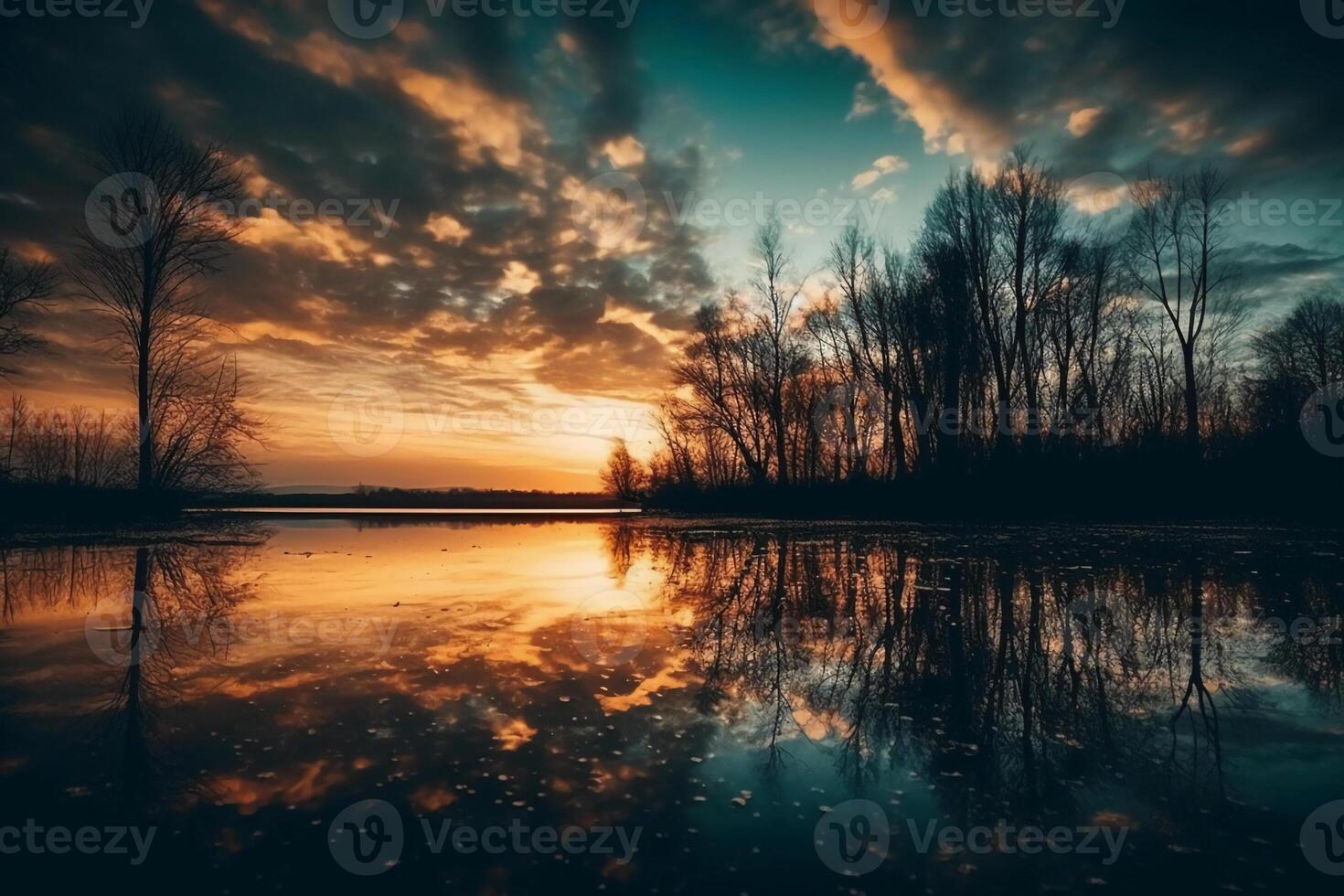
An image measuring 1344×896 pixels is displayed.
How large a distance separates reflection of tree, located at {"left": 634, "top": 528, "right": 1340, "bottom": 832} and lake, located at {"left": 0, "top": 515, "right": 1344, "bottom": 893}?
0.14ft

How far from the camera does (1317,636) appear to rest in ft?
24.6

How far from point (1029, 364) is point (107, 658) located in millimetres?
39110

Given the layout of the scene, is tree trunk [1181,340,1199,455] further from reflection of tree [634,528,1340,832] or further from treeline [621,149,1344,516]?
reflection of tree [634,528,1340,832]

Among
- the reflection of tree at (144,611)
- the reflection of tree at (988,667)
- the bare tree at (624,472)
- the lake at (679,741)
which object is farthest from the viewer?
the bare tree at (624,472)

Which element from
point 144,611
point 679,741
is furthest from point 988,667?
point 144,611

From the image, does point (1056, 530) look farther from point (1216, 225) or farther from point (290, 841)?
point (290, 841)

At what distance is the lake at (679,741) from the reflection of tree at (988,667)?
0.04 metres

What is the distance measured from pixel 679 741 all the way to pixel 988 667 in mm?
3619

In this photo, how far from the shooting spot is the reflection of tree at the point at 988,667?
4.35 m

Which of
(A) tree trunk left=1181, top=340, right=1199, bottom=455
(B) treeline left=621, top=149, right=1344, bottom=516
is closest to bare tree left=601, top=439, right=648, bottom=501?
(B) treeline left=621, top=149, right=1344, bottom=516

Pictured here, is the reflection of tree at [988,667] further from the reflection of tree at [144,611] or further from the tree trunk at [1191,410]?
the tree trunk at [1191,410]

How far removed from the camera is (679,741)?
15.4 feet

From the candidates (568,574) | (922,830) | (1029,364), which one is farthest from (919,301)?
(922,830)

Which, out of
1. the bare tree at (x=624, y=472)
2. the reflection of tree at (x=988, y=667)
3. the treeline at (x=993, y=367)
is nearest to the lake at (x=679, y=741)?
the reflection of tree at (x=988, y=667)
